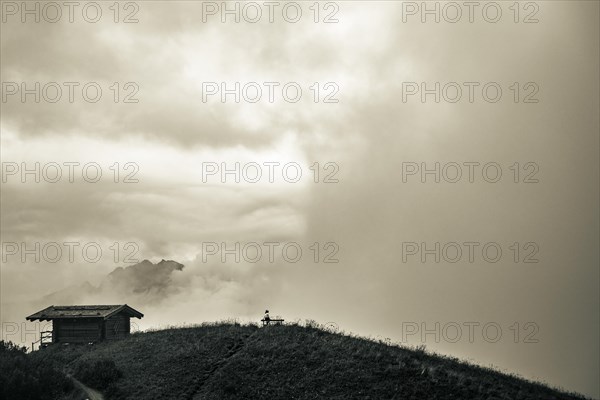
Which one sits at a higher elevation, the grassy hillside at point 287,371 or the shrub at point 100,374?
the grassy hillside at point 287,371

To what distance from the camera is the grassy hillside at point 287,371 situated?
102 feet

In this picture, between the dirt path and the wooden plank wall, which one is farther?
the wooden plank wall

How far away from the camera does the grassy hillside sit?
31.0 meters

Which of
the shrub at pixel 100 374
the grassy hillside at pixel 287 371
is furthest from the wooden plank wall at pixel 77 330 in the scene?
the shrub at pixel 100 374

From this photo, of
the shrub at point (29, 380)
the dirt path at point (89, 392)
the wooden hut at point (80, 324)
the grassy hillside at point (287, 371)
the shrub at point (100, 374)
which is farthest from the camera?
the wooden hut at point (80, 324)

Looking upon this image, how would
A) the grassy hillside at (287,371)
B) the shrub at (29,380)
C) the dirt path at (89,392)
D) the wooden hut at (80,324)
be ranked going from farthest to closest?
the wooden hut at (80,324) → the dirt path at (89,392) → the shrub at (29,380) → the grassy hillside at (287,371)

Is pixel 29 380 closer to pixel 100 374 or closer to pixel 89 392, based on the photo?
pixel 89 392

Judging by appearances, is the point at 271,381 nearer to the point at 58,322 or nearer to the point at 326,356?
the point at 326,356

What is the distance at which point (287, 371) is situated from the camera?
34344 mm

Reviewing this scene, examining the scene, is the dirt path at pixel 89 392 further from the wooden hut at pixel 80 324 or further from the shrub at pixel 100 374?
the wooden hut at pixel 80 324

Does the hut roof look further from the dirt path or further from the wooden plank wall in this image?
the dirt path

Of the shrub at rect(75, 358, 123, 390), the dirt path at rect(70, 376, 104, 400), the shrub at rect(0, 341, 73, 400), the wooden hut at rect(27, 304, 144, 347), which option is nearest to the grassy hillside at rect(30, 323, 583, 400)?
the shrub at rect(75, 358, 123, 390)

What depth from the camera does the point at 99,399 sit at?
33.5 metres

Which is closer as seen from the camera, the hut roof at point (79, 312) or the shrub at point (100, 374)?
the shrub at point (100, 374)
